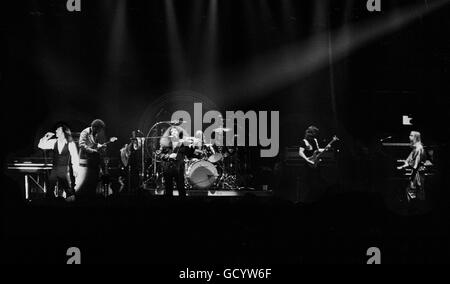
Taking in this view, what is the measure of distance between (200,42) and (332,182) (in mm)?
3230

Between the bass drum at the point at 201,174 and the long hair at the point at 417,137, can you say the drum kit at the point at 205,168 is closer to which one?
the bass drum at the point at 201,174

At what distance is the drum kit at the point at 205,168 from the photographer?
968 centimetres

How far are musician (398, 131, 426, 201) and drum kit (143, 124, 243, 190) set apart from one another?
9.38ft

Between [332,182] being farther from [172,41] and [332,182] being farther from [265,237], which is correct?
[172,41]

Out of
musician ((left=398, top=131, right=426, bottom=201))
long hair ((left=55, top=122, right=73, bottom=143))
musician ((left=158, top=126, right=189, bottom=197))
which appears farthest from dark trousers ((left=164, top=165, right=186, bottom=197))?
musician ((left=398, top=131, right=426, bottom=201))

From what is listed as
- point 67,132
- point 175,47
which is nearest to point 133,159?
point 67,132

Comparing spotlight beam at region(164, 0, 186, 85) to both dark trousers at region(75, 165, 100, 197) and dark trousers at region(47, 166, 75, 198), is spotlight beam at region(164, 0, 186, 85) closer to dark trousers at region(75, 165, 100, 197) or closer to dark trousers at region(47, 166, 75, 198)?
dark trousers at region(75, 165, 100, 197)

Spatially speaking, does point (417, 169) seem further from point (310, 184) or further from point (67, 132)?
point (67, 132)

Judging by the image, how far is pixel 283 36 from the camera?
9.88m

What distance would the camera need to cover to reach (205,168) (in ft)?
31.8

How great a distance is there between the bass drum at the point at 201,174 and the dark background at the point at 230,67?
2.73 ft

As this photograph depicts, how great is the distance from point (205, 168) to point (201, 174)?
122 mm

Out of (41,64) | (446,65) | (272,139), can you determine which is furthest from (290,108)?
(41,64)
